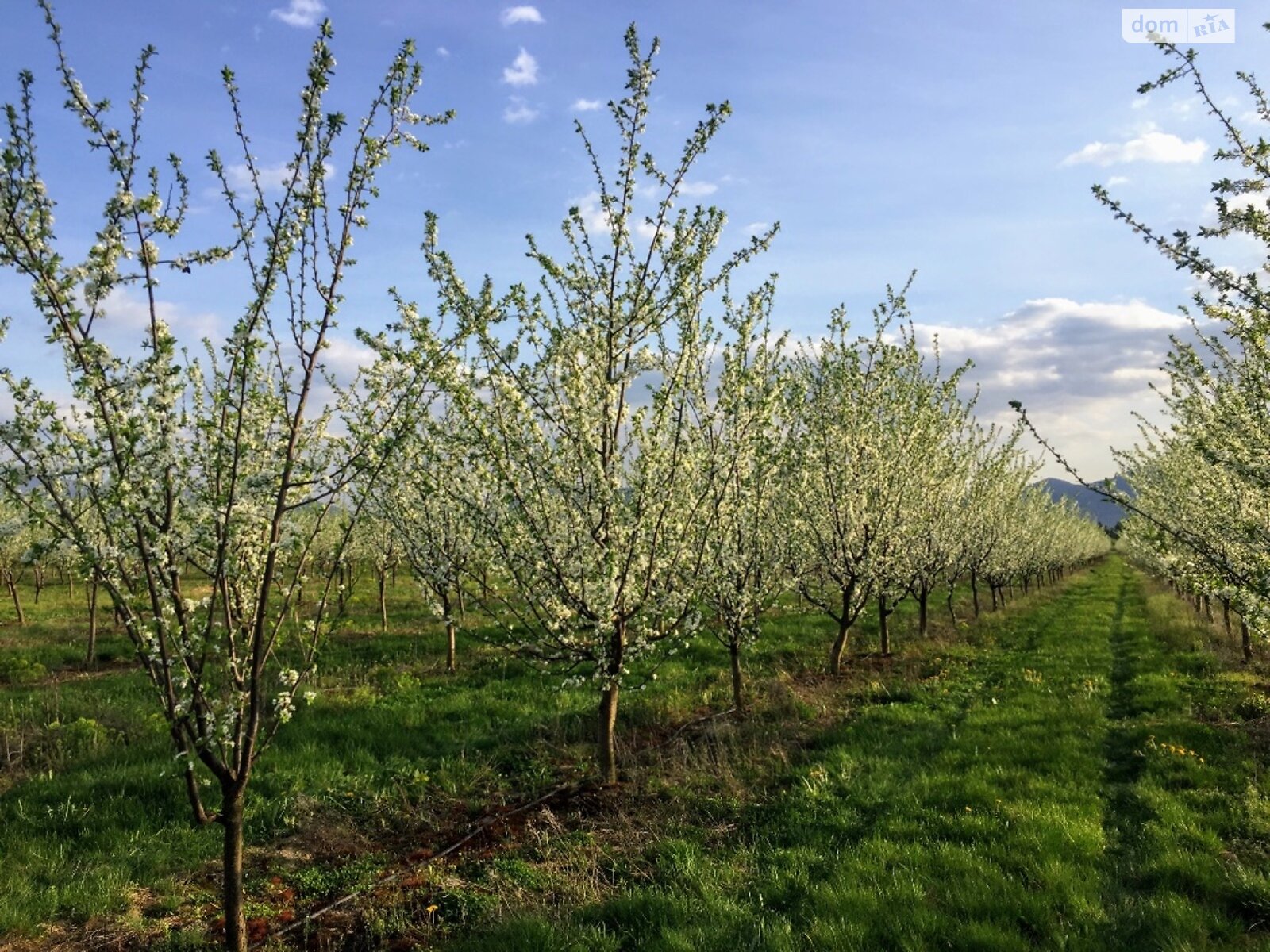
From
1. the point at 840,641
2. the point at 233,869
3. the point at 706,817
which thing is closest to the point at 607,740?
the point at 706,817

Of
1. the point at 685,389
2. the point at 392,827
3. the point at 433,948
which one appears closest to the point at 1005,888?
the point at 433,948

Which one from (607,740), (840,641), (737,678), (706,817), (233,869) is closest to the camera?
(233,869)

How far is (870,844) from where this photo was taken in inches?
257

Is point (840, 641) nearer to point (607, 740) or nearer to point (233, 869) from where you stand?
point (607, 740)

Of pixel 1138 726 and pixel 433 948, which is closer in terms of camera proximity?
pixel 433 948

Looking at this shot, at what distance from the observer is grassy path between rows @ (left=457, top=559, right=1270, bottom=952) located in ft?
16.9

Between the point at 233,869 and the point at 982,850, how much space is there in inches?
250

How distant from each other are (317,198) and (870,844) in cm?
728

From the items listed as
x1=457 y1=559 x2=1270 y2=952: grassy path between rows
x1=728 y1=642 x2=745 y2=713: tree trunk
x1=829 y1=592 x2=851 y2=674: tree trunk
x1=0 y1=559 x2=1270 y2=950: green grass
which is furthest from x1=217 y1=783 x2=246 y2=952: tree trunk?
x1=829 y1=592 x2=851 y2=674: tree trunk

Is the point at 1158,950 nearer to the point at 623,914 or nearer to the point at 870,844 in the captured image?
the point at 870,844

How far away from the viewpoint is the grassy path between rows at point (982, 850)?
5164mm

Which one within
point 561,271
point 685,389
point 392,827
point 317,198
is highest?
point 561,271

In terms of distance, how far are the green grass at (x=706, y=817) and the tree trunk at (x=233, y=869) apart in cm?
95

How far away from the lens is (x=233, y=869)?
4926mm
